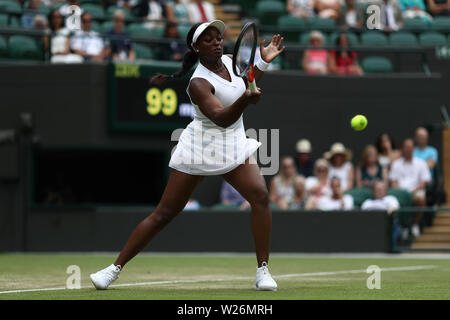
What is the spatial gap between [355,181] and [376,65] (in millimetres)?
2880

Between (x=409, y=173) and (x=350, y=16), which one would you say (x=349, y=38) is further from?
(x=409, y=173)

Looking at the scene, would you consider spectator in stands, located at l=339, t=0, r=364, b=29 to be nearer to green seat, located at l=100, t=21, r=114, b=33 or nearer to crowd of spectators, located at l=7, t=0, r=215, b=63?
crowd of spectators, located at l=7, t=0, r=215, b=63

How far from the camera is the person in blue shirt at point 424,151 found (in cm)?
1659

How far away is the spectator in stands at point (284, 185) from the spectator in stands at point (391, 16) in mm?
3894

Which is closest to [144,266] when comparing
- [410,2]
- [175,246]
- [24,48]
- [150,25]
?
[175,246]

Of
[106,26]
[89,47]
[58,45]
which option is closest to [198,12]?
[106,26]

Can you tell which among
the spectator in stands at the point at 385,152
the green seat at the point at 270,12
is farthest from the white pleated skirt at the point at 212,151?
the green seat at the point at 270,12

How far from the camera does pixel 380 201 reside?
15.6 metres

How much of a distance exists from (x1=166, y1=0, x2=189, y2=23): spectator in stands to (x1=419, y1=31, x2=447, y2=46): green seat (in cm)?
434

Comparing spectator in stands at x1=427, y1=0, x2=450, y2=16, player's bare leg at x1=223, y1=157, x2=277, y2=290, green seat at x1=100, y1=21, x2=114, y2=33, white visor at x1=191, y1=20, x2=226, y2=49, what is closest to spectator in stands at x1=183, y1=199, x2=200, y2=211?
green seat at x1=100, y1=21, x2=114, y2=33

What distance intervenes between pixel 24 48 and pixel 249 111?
148 inches

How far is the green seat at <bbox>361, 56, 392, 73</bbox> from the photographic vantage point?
18.3 m

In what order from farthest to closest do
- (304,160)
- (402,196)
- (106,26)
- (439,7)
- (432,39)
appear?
1. (439,7)
2. (432,39)
3. (106,26)
4. (304,160)
5. (402,196)

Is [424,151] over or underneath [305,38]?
underneath
